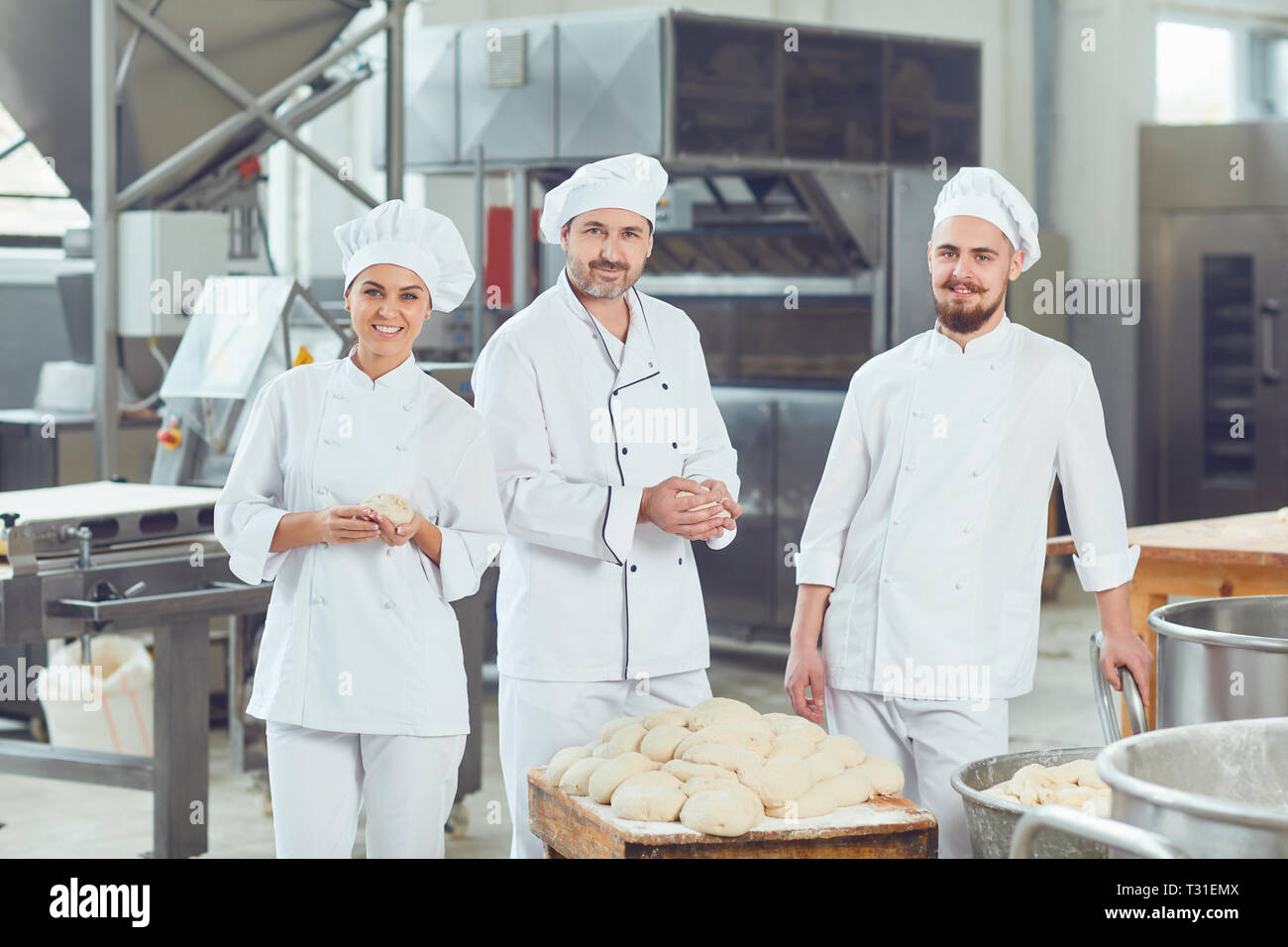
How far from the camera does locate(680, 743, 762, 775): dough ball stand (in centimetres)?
170

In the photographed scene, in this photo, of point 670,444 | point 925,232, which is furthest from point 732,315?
point 670,444

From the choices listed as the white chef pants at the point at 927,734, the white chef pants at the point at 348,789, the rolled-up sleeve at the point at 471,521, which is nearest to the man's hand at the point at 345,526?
the rolled-up sleeve at the point at 471,521

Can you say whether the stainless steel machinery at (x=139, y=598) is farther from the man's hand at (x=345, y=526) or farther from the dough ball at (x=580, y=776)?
the dough ball at (x=580, y=776)

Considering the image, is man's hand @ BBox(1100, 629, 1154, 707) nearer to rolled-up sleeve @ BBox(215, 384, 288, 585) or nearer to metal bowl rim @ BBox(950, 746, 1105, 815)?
metal bowl rim @ BBox(950, 746, 1105, 815)

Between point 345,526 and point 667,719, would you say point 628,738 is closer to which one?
point 667,719

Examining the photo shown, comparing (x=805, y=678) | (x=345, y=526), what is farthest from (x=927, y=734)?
(x=345, y=526)

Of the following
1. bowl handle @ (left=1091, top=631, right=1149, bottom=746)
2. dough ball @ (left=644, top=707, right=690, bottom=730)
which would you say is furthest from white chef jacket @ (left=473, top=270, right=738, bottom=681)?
bowl handle @ (left=1091, top=631, right=1149, bottom=746)

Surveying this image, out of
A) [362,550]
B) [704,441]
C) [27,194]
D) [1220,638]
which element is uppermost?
[27,194]

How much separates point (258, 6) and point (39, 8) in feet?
1.96

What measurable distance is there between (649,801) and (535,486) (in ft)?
2.33

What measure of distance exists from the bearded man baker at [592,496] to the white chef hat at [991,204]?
44cm

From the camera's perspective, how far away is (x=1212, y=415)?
25.5ft

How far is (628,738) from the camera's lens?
1.83m
